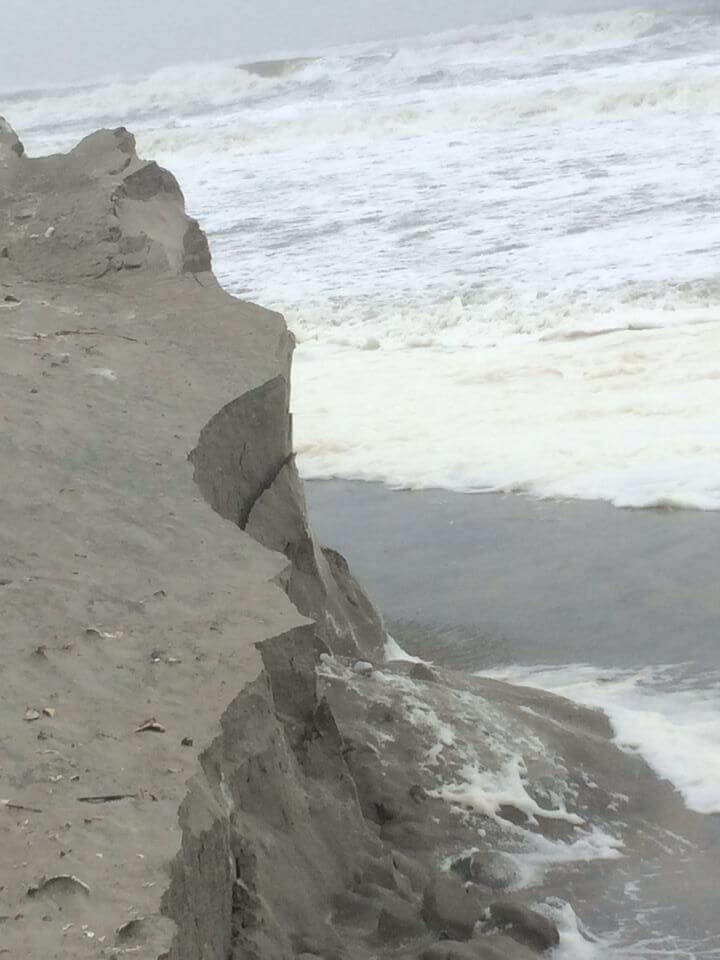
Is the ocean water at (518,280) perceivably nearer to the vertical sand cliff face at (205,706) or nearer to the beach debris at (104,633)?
the vertical sand cliff face at (205,706)

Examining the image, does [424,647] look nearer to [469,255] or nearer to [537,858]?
[537,858]

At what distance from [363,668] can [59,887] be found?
7.01 feet

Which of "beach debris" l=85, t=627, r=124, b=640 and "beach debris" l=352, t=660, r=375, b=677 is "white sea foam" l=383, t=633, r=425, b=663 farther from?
"beach debris" l=85, t=627, r=124, b=640

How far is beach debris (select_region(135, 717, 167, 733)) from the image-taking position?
2.36 metres

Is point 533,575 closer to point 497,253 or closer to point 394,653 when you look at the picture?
point 394,653

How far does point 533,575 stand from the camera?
5676 millimetres

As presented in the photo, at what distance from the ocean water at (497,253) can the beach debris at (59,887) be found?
4.72 metres

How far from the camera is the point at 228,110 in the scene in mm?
30234

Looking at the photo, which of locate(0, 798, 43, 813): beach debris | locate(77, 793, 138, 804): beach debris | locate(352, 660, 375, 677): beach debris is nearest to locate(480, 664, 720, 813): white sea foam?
locate(352, 660, 375, 677): beach debris

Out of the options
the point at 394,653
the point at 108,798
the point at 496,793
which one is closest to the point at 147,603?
the point at 108,798

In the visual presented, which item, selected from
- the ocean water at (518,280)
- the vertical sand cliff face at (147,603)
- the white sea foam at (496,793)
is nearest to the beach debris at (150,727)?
the vertical sand cliff face at (147,603)

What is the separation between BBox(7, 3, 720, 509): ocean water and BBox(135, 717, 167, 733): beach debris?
427cm

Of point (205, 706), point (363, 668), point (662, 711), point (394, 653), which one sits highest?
point (205, 706)

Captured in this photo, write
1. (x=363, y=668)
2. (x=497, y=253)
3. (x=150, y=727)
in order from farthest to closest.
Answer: (x=497, y=253), (x=363, y=668), (x=150, y=727)
